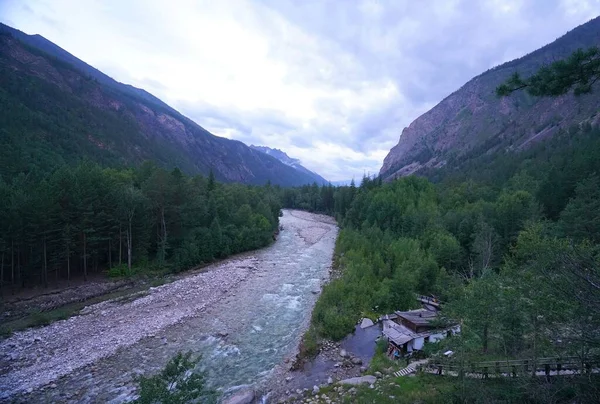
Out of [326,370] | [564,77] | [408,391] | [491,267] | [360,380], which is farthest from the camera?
[491,267]

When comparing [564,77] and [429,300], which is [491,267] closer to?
[429,300]

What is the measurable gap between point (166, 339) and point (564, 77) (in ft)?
75.3

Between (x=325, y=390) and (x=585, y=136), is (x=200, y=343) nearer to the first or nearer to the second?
(x=325, y=390)

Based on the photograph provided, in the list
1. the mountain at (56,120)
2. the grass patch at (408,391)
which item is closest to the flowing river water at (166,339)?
the grass patch at (408,391)

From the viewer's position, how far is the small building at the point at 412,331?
64.1ft

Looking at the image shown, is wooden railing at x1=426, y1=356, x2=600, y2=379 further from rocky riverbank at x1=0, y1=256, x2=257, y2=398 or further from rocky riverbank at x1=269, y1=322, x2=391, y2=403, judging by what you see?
rocky riverbank at x1=0, y1=256, x2=257, y2=398

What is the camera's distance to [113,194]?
32062mm

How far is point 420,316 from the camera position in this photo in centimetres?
2233

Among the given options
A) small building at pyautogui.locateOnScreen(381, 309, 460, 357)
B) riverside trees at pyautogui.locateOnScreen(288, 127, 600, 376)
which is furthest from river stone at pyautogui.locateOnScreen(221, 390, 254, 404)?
small building at pyautogui.locateOnScreen(381, 309, 460, 357)

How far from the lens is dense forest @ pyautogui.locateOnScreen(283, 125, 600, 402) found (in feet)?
26.0

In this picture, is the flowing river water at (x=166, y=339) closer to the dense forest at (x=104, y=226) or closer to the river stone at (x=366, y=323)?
the river stone at (x=366, y=323)

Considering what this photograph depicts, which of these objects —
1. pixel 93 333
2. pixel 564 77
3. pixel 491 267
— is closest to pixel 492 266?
pixel 491 267

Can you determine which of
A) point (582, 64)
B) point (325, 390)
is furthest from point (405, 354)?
point (582, 64)

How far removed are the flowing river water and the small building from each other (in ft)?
20.3
